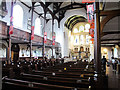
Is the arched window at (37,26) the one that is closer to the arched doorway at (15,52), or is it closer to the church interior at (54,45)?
the church interior at (54,45)

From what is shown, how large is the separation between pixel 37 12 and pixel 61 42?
8504 millimetres

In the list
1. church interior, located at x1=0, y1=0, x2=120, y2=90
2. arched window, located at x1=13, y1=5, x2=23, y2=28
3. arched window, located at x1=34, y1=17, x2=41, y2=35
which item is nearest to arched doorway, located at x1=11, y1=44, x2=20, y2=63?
church interior, located at x1=0, y1=0, x2=120, y2=90

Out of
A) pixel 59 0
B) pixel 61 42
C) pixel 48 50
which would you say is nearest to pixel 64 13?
pixel 59 0

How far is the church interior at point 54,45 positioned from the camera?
2.85 meters

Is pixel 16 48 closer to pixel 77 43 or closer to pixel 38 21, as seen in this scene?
pixel 38 21

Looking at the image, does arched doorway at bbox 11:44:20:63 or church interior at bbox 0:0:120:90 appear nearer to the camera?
church interior at bbox 0:0:120:90

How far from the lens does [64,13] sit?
2398cm

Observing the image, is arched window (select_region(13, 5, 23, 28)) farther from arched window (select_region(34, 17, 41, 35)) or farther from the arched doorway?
arched window (select_region(34, 17, 41, 35))

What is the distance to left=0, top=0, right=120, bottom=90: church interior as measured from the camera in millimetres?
2850

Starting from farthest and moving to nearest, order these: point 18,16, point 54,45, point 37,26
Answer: point 54,45
point 37,26
point 18,16

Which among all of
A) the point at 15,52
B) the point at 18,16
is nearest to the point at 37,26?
the point at 18,16

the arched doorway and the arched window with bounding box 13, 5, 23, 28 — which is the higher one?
the arched window with bounding box 13, 5, 23, 28

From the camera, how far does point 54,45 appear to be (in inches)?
787

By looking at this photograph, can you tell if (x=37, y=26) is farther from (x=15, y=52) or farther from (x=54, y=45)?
(x=15, y=52)
